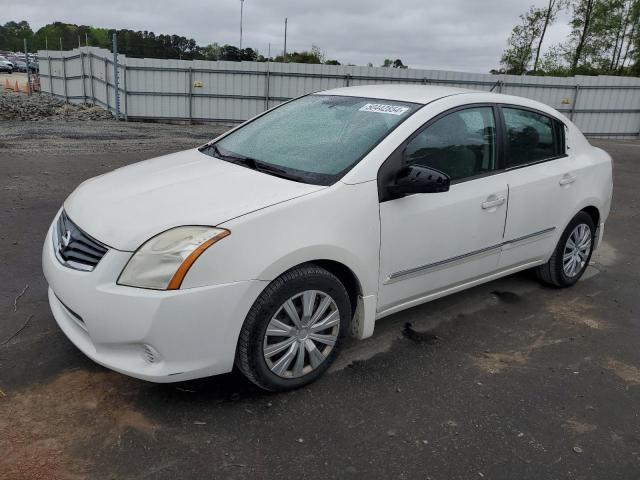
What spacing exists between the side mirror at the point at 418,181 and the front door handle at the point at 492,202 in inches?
26.9

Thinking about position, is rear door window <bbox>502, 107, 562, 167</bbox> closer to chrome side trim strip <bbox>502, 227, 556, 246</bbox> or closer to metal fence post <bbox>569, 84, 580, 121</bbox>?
Answer: chrome side trim strip <bbox>502, 227, 556, 246</bbox>

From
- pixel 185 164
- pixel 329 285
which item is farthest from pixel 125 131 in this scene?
pixel 329 285

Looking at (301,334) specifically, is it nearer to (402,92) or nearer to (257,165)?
(257,165)

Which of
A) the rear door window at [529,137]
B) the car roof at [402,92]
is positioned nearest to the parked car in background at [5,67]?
the car roof at [402,92]

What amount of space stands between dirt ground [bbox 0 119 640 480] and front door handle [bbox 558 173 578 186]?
98cm

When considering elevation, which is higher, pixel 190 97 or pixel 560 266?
pixel 190 97

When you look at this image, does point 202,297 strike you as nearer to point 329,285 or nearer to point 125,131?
point 329,285

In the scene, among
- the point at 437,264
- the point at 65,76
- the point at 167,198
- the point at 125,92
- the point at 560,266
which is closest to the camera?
the point at 167,198

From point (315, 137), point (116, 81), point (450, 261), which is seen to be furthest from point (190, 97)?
point (450, 261)

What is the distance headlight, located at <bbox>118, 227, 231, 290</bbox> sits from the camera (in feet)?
8.40

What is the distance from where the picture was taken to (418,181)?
10.4ft

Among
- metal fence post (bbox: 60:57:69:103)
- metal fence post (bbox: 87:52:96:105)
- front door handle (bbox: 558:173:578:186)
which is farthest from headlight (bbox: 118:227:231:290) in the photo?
metal fence post (bbox: 60:57:69:103)

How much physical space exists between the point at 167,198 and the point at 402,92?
6.20ft

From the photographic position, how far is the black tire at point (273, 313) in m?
2.78
